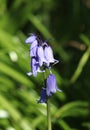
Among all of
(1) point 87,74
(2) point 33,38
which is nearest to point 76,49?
(1) point 87,74

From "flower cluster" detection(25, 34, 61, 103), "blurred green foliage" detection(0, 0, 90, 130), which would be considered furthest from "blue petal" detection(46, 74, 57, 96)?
"blurred green foliage" detection(0, 0, 90, 130)

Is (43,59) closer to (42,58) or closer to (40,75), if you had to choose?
(42,58)

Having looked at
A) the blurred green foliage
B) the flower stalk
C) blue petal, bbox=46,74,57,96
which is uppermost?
the blurred green foliage

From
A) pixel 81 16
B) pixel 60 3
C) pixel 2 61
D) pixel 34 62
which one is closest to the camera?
pixel 34 62

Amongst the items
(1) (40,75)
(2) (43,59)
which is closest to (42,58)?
(2) (43,59)

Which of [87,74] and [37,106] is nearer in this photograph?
[37,106]

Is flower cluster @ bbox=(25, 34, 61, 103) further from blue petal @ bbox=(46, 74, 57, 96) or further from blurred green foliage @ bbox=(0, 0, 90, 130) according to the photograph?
blurred green foliage @ bbox=(0, 0, 90, 130)

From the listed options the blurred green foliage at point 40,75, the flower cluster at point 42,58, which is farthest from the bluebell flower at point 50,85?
the blurred green foliage at point 40,75

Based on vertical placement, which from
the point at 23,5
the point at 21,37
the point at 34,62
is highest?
the point at 23,5

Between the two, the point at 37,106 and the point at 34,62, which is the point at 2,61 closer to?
the point at 37,106
